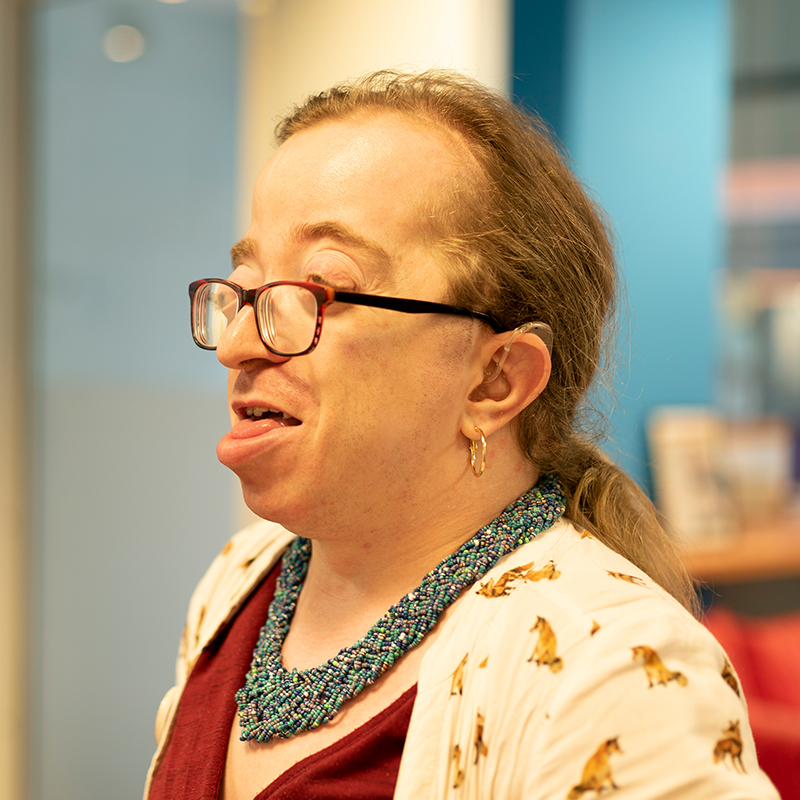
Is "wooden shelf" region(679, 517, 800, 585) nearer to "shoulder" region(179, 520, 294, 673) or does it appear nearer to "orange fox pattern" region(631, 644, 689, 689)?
"shoulder" region(179, 520, 294, 673)

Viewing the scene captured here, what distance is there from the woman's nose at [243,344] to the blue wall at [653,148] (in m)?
1.93

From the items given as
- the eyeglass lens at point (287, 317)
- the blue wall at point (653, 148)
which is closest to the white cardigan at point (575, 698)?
the eyeglass lens at point (287, 317)

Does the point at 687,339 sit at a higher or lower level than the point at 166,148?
lower

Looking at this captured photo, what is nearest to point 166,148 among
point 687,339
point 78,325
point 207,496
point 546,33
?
point 78,325

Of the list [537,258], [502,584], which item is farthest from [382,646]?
[537,258]

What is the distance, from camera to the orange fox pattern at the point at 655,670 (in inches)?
31.5

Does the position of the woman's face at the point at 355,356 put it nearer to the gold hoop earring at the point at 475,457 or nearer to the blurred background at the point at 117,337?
the gold hoop earring at the point at 475,457

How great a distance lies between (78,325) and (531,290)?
1542 mm

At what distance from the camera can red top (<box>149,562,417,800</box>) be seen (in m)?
0.92

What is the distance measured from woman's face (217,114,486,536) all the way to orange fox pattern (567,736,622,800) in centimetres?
35

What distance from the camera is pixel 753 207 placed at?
3439 millimetres

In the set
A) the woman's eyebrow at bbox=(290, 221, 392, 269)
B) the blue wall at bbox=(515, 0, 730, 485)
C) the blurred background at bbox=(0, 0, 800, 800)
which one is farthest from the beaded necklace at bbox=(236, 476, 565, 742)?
the blue wall at bbox=(515, 0, 730, 485)

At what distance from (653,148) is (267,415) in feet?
7.56

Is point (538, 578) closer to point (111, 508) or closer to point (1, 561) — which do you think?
point (111, 508)
